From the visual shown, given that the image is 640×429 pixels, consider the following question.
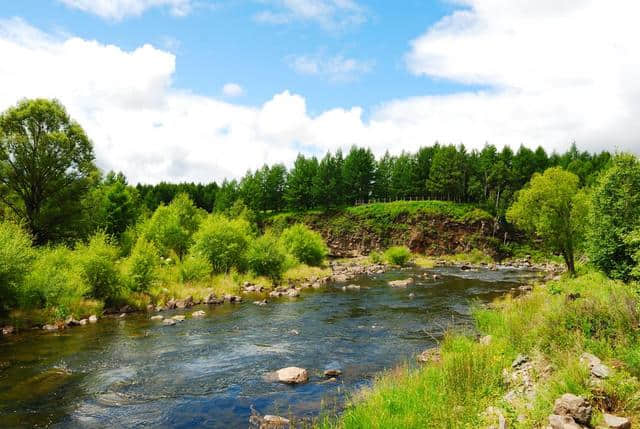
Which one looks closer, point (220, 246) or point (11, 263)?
point (11, 263)

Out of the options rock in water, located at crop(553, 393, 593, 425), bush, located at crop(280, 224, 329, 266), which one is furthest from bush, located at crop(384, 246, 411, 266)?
rock in water, located at crop(553, 393, 593, 425)

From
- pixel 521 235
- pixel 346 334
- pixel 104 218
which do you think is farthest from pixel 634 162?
pixel 521 235

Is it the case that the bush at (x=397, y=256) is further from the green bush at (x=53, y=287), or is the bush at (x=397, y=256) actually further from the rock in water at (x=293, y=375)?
the rock in water at (x=293, y=375)

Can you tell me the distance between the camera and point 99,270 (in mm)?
29766

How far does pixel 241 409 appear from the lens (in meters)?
13.9

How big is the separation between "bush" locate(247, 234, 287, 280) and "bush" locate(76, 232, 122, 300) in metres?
17.1

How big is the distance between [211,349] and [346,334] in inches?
308

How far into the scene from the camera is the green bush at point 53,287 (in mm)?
25844

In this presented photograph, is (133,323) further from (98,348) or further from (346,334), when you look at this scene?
(346,334)

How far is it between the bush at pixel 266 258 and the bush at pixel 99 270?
17056mm

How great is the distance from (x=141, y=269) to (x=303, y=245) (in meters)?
33.0

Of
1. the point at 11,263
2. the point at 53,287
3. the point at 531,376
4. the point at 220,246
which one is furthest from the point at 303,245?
the point at 531,376

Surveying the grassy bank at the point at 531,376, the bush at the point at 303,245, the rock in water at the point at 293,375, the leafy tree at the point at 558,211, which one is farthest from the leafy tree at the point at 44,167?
the leafy tree at the point at 558,211

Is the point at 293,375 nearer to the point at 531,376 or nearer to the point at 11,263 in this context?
the point at 531,376
